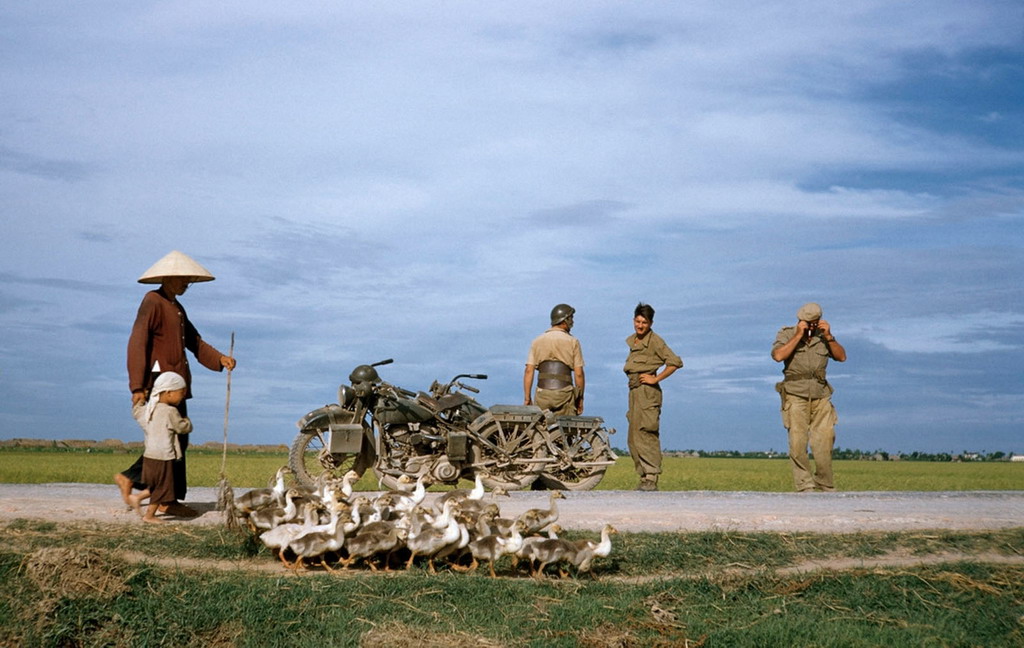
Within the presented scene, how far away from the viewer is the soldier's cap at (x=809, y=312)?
1455 centimetres

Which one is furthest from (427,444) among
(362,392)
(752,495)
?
(752,495)

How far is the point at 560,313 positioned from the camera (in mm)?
15133

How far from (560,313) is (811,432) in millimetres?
4070

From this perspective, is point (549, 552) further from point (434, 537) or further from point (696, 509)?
point (696, 509)

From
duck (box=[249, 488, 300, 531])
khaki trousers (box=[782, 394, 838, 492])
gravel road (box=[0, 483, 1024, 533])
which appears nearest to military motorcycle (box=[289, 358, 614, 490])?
gravel road (box=[0, 483, 1024, 533])

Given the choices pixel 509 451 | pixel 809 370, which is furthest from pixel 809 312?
pixel 509 451

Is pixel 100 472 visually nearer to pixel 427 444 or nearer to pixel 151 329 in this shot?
pixel 427 444

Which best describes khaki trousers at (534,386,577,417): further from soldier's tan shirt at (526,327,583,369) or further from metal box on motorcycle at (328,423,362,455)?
metal box on motorcycle at (328,423,362,455)

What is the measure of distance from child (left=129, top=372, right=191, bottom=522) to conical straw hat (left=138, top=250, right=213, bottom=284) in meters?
1.14

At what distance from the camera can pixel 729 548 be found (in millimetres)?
9266

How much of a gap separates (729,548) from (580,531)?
141 cm

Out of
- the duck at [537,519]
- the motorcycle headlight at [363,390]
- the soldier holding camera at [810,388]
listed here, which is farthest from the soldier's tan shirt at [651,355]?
the duck at [537,519]

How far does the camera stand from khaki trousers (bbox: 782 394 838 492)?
1467 cm

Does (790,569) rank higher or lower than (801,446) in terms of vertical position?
lower
